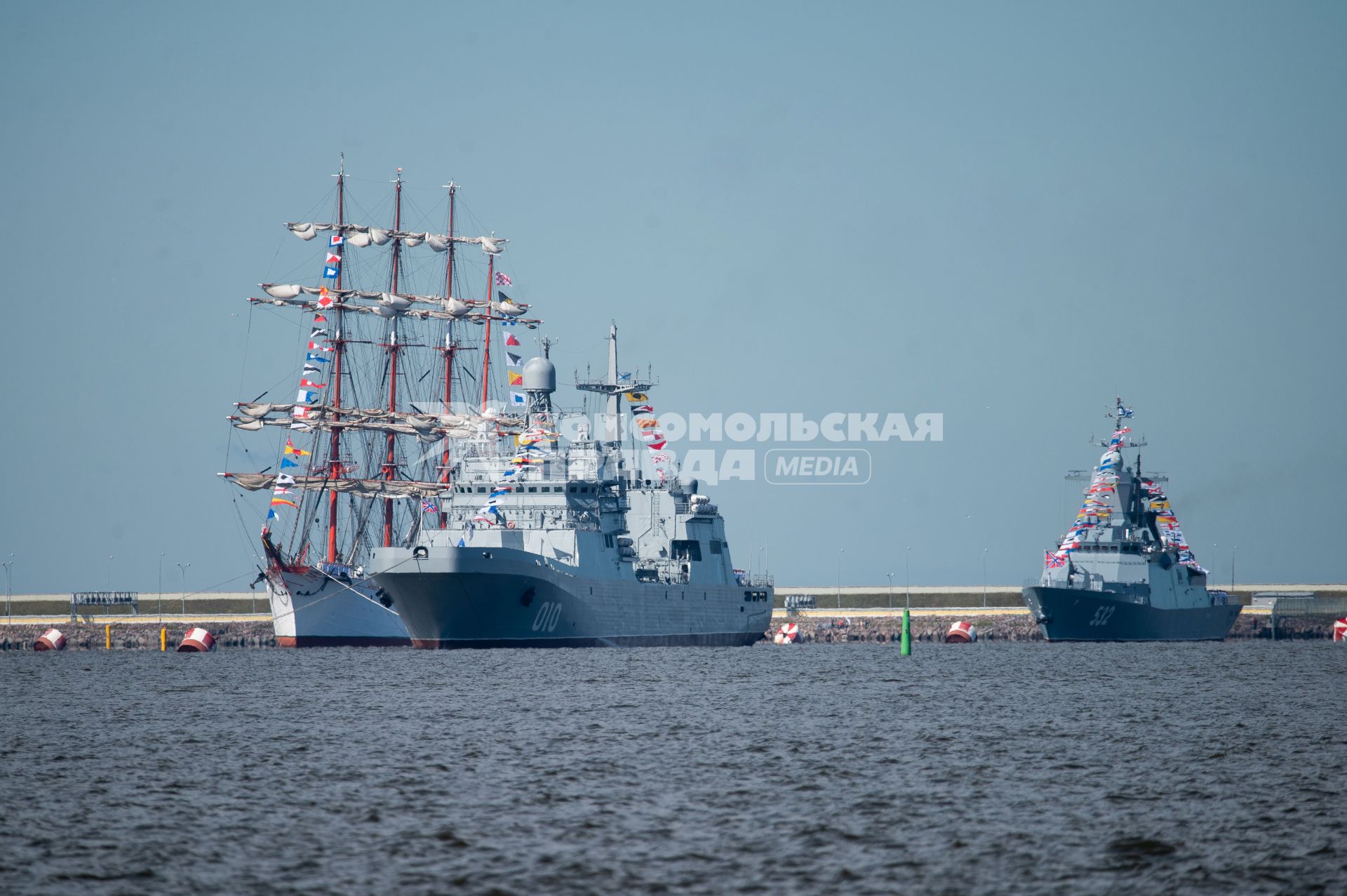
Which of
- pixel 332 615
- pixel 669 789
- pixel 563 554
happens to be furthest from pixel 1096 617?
pixel 669 789

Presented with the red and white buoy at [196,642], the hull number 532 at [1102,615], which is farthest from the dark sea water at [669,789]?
the hull number 532 at [1102,615]

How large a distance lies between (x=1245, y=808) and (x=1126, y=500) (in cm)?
7264

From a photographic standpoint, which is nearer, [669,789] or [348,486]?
[669,789]

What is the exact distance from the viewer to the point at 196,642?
3359 inches

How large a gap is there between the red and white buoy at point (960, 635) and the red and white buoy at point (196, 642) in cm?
4855

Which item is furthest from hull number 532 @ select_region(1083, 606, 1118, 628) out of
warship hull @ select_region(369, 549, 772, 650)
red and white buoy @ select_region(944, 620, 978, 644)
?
warship hull @ select_region(369, 549, 772, 650)

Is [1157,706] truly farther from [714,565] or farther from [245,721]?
[714,565]

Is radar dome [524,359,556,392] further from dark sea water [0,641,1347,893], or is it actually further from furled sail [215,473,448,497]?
dark sea water [0,641,1347,893]

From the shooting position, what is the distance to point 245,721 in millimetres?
37594

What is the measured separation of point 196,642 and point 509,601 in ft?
88.1

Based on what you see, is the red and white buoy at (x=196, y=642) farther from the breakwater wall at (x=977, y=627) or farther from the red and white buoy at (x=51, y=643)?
the breakwater wall at (x=977, y=627)

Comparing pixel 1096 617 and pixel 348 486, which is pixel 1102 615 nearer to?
pixel 1096 617

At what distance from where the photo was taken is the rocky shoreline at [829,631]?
3792 inches

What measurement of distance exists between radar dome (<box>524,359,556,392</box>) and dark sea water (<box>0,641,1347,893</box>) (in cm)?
3347
